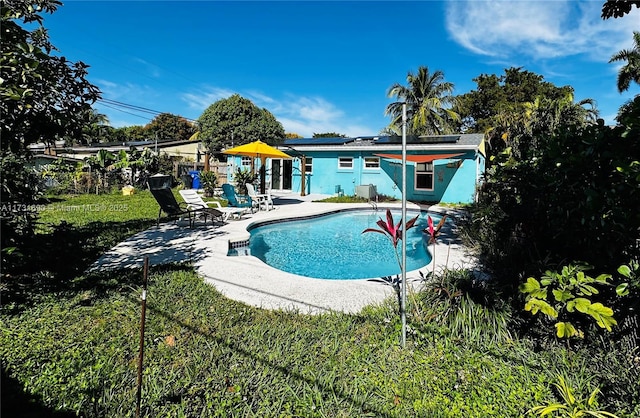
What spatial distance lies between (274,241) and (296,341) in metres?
6.99

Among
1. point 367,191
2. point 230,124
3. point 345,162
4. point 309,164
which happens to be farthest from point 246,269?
point 230,124

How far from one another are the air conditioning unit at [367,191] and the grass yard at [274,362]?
49.7ft

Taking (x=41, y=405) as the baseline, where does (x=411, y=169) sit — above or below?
above

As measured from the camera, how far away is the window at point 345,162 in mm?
21023

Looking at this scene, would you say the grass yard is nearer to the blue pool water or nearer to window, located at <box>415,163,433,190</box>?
the blue pool water

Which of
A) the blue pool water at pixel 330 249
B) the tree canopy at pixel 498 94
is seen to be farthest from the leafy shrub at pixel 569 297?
the tree canopy at pixel 498 94

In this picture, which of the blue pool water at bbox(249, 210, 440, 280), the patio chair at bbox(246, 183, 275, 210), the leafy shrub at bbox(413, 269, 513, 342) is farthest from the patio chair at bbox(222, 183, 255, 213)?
the leafy shrub at bbox(413, 269, 513, 342)

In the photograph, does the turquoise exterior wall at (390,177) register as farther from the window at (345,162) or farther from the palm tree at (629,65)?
the palm tree at (629,65)

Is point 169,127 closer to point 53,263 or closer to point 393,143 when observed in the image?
point 393,143

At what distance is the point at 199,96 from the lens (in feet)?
123

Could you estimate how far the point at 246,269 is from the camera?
20.0ft

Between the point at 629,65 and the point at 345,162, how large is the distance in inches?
915

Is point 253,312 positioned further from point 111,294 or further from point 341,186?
point 341,186

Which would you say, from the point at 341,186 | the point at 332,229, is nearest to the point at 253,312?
the point at 332,229
